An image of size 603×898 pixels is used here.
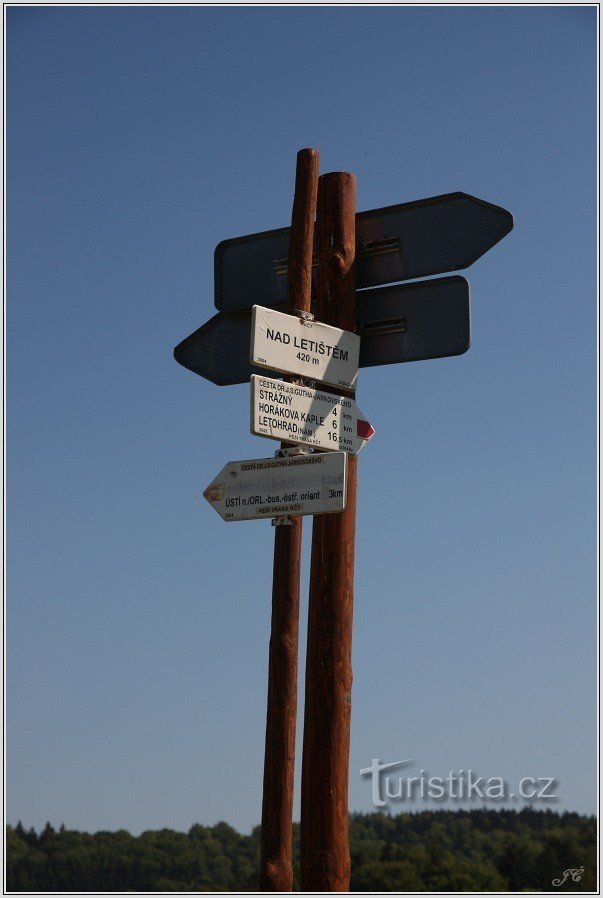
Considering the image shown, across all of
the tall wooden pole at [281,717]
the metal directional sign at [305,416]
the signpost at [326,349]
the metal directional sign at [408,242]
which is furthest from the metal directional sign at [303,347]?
the tall wooden pole at [281,717]

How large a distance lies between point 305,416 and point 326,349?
0.47m

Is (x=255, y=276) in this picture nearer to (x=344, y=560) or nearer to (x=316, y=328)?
(x=316, y=328)

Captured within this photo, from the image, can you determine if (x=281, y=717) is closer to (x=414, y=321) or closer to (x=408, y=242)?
(x=414, y=321)

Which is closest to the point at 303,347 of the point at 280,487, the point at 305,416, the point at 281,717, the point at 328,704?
the point at 305,416

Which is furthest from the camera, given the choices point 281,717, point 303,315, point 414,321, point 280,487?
point 281,717

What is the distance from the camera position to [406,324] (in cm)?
698

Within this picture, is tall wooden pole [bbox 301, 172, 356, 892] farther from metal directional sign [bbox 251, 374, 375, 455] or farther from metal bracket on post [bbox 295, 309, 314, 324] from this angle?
metal bracket on post [bbox 295, 309, 314, 324]

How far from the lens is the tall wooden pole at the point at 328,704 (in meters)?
6.45

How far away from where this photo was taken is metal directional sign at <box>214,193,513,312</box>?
272 inches

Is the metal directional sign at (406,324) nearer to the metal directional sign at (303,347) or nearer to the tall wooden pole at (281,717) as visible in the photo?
the metal directional sign at (303,347)

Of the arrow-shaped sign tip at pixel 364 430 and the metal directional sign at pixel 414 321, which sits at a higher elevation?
the metal directional sign at pixel 414 321

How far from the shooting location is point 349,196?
7.33 metres

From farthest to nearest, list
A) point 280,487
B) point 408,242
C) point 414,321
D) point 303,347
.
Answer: point 408,242 → point 414,321 → point 303,347 → point 280,487

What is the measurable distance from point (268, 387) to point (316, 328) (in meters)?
0.55
